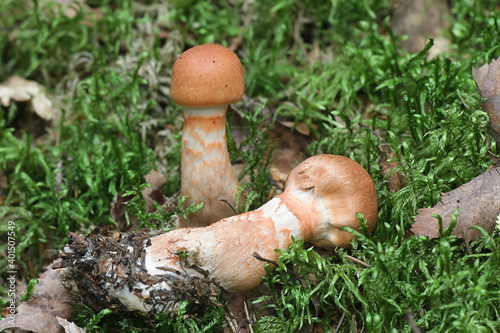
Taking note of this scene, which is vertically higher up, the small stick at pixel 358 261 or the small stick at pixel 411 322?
the small stick at pixel 358 261

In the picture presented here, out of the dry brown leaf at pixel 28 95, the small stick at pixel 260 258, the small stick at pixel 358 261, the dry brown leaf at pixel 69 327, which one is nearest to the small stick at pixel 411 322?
the small stick at pixel 358 261

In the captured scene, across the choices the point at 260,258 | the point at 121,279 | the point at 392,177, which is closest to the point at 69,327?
the point at 121,279

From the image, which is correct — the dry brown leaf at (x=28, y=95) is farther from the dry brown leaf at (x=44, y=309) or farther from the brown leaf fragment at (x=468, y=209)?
the brown leaf fragment at (x=468, y=209)

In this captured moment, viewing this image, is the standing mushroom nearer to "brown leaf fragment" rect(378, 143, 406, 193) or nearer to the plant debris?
the plant debris

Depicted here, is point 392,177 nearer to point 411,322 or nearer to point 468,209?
point 468,209

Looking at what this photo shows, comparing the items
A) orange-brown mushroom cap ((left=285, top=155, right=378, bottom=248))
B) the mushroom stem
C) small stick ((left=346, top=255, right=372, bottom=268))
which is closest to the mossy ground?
small stick ((left=346, top=255, right=372, bottom=268))
